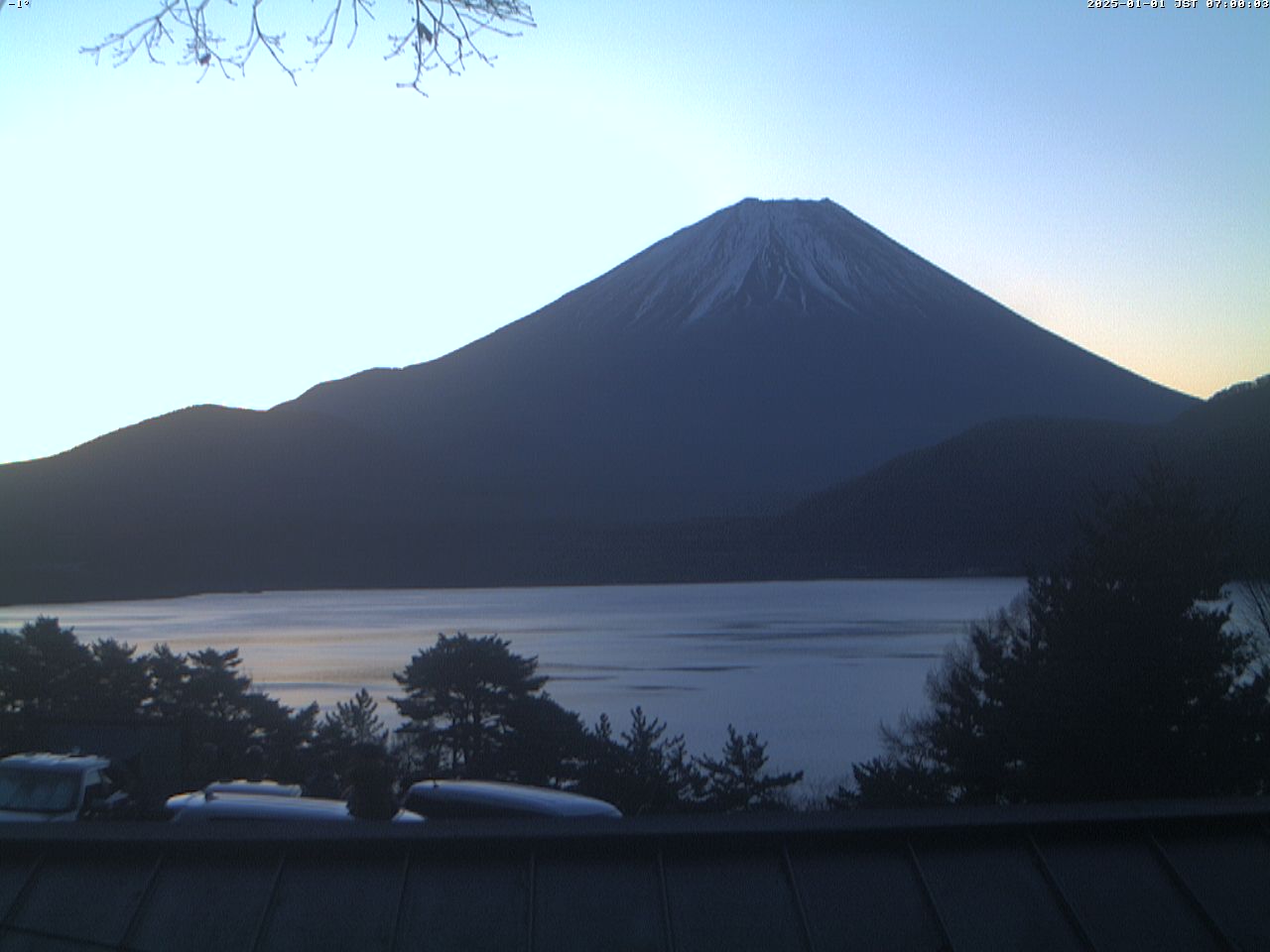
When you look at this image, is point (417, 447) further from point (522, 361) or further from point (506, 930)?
point (506, 930)

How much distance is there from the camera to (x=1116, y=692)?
11.5 meters

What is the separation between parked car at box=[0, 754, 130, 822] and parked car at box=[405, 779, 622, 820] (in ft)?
7.50

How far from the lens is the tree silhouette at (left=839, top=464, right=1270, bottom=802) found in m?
11.1

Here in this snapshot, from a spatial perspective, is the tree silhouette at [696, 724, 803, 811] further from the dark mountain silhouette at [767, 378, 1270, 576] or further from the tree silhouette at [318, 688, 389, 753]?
the dark mountain silhouette at [767, 378, 1270, 576]

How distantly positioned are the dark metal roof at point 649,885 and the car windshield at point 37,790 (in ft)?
17.4

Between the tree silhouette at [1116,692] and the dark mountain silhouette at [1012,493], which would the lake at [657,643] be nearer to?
the dark mountain silhouette at [1012,493]

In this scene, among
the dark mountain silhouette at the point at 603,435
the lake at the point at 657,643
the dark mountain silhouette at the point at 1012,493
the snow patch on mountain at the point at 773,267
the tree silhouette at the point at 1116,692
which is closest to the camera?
the tree silhouette at the point at 1116,692

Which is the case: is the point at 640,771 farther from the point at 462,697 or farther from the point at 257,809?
the point at 257,809

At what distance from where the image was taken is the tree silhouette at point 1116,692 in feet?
36.3

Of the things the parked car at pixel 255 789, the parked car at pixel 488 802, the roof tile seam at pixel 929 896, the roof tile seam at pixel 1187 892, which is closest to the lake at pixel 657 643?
the parked car at pixel 488 802

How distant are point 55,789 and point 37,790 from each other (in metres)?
0.13

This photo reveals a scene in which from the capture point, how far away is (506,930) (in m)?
2.17

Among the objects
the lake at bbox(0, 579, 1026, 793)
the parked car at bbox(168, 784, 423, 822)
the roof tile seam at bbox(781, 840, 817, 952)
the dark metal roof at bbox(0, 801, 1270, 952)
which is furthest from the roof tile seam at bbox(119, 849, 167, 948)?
the lake at bbox(0, 579, 1026, 793)

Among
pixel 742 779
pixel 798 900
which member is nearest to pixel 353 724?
pixel 742 779
